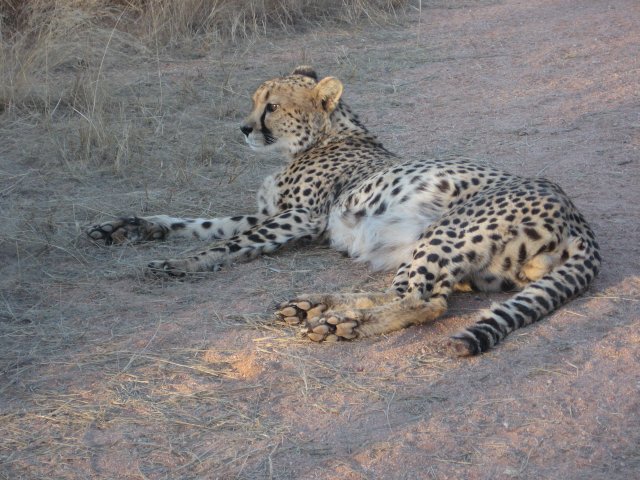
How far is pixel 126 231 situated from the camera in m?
4.82

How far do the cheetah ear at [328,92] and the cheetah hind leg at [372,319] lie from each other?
1783 mm

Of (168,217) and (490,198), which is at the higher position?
(490,198)

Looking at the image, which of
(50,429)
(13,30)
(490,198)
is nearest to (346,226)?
(490,198)

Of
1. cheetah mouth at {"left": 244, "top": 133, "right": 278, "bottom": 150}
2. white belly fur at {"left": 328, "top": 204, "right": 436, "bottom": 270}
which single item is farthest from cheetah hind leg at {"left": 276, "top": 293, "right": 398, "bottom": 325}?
cheetah mouth at {"left": 244, "top": 133, "right": 278, "bottom": 150}

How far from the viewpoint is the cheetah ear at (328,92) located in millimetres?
5160

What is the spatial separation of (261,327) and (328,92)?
74.7 inches

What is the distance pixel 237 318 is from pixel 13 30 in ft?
17.0

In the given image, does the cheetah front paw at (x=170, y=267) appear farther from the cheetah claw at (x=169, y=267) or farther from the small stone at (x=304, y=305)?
the small stone at (x=304, y=305)

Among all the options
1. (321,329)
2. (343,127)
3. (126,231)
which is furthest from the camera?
(343,127)

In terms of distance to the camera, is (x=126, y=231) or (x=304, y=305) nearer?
(x=304, y=305)

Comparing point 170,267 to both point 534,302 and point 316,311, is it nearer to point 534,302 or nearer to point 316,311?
point 316,311

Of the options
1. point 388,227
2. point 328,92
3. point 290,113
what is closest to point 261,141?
point 290,113

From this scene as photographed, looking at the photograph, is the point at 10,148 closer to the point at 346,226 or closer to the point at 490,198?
the point at 346,226

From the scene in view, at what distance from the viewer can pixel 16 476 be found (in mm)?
2709
